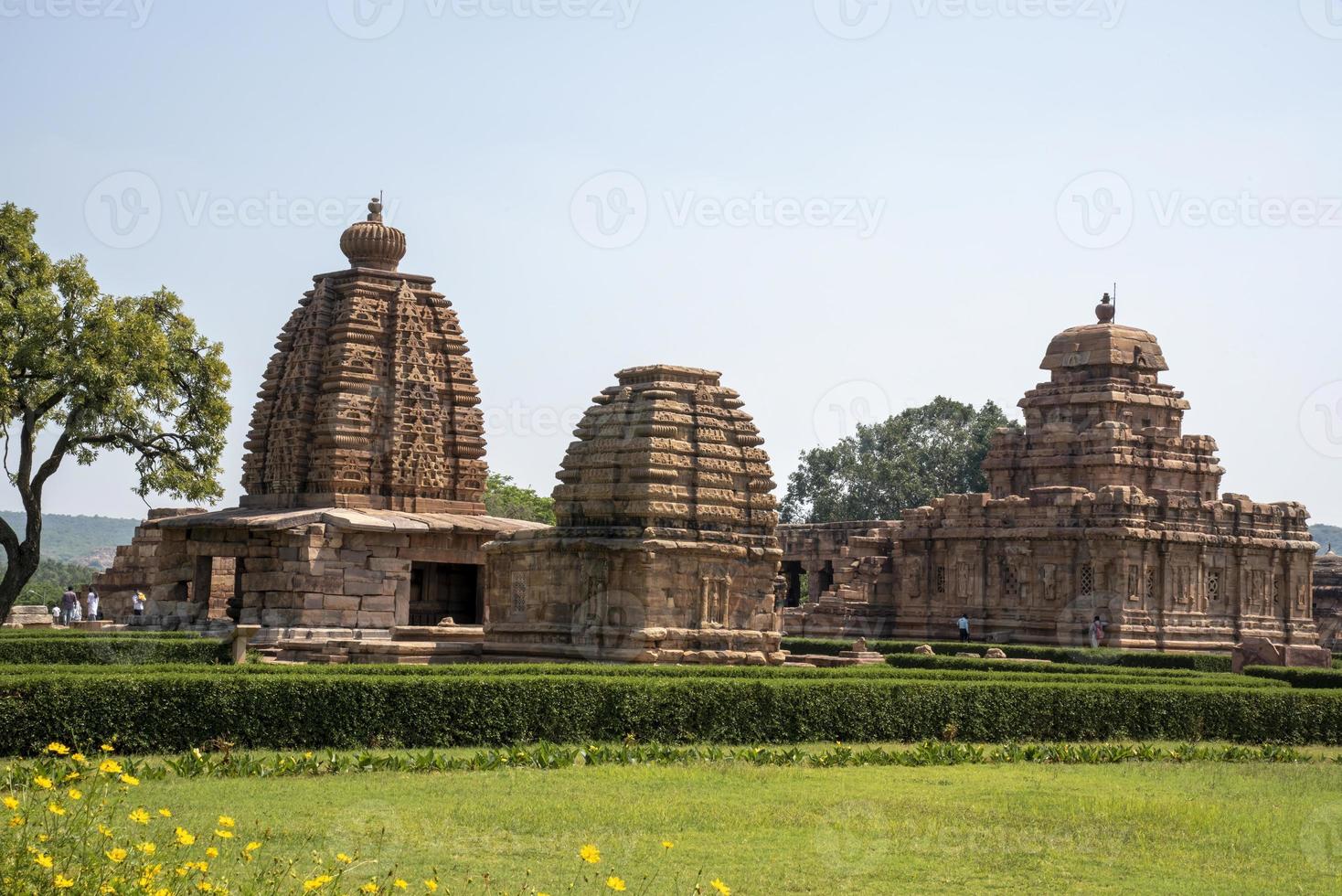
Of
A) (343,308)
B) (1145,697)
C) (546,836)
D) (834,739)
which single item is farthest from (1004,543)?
(546,836)

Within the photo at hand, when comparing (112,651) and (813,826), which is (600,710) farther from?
(112,651)

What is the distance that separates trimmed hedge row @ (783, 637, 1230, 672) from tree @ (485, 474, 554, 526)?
111 feet

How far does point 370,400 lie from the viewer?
31.1 meters

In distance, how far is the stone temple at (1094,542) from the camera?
129 ft

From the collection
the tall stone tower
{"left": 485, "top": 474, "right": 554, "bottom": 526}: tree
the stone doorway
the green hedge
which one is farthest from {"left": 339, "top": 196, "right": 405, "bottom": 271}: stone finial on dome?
{"left": 485, "top": 474, "right": 554, "bottom": 526}: tree

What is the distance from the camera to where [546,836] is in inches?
479

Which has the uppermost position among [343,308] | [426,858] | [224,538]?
[343,308]

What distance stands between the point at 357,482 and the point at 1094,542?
17796 millimetres

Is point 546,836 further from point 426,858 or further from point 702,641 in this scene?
point 702,641

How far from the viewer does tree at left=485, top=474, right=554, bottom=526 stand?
6806cm

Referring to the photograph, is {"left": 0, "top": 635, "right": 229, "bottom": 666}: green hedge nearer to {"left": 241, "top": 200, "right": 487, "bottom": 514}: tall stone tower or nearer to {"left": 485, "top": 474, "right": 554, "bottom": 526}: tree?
{"left": 241, "top": 200, "right": 487, "bottom": 514}: tall stone tower

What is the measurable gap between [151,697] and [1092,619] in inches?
1060

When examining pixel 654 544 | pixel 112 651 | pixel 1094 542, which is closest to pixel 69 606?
pixel 112 651

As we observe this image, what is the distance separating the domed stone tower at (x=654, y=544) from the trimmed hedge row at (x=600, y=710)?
211 inches
